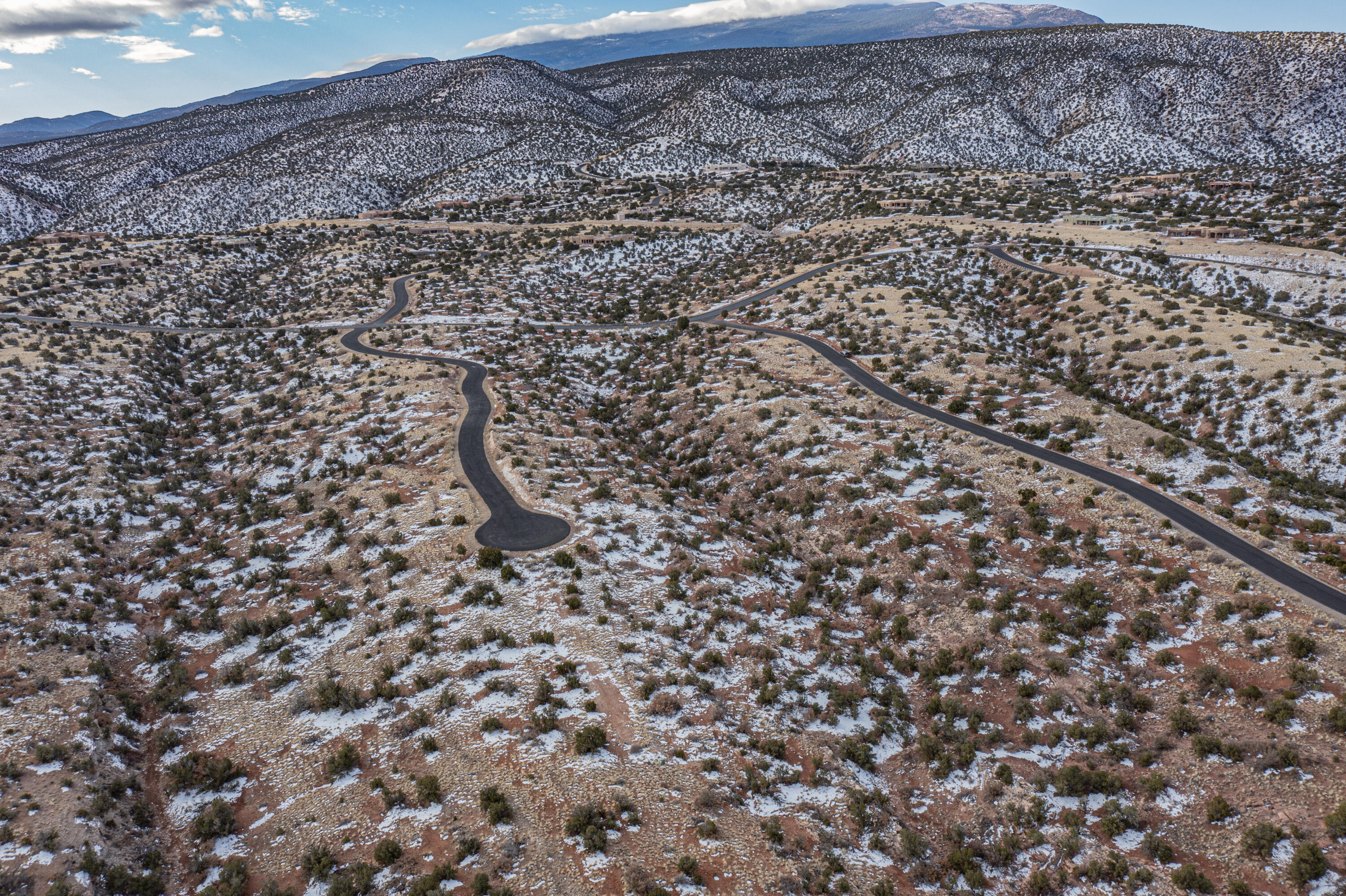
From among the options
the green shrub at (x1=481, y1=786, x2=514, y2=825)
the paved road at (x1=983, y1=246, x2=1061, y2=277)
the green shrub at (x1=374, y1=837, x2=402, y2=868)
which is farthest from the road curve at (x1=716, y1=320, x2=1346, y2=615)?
A: the green shrub at (x1=374, y1=837, x2=402, y2=868)

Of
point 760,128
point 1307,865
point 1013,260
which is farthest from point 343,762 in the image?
point 760,128

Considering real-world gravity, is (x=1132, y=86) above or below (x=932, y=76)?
below

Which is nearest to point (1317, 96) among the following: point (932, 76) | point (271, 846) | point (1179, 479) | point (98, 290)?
point (932, 76)

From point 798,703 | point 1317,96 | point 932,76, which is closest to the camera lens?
point 798,703

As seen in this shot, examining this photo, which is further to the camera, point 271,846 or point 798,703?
point 798,703

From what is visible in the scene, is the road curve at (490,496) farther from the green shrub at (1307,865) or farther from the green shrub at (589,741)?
the green shrub at (1307,865)

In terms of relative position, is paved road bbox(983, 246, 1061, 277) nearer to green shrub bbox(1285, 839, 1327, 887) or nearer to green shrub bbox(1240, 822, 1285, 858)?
green shrub bbox(1240, 822, 1285, 858)

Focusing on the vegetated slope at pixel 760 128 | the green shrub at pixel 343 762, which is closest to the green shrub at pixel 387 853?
the green shrub at pixel 343 762

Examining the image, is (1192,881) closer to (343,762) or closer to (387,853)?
(387,853)

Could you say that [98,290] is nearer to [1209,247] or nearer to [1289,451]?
[1289,451]
